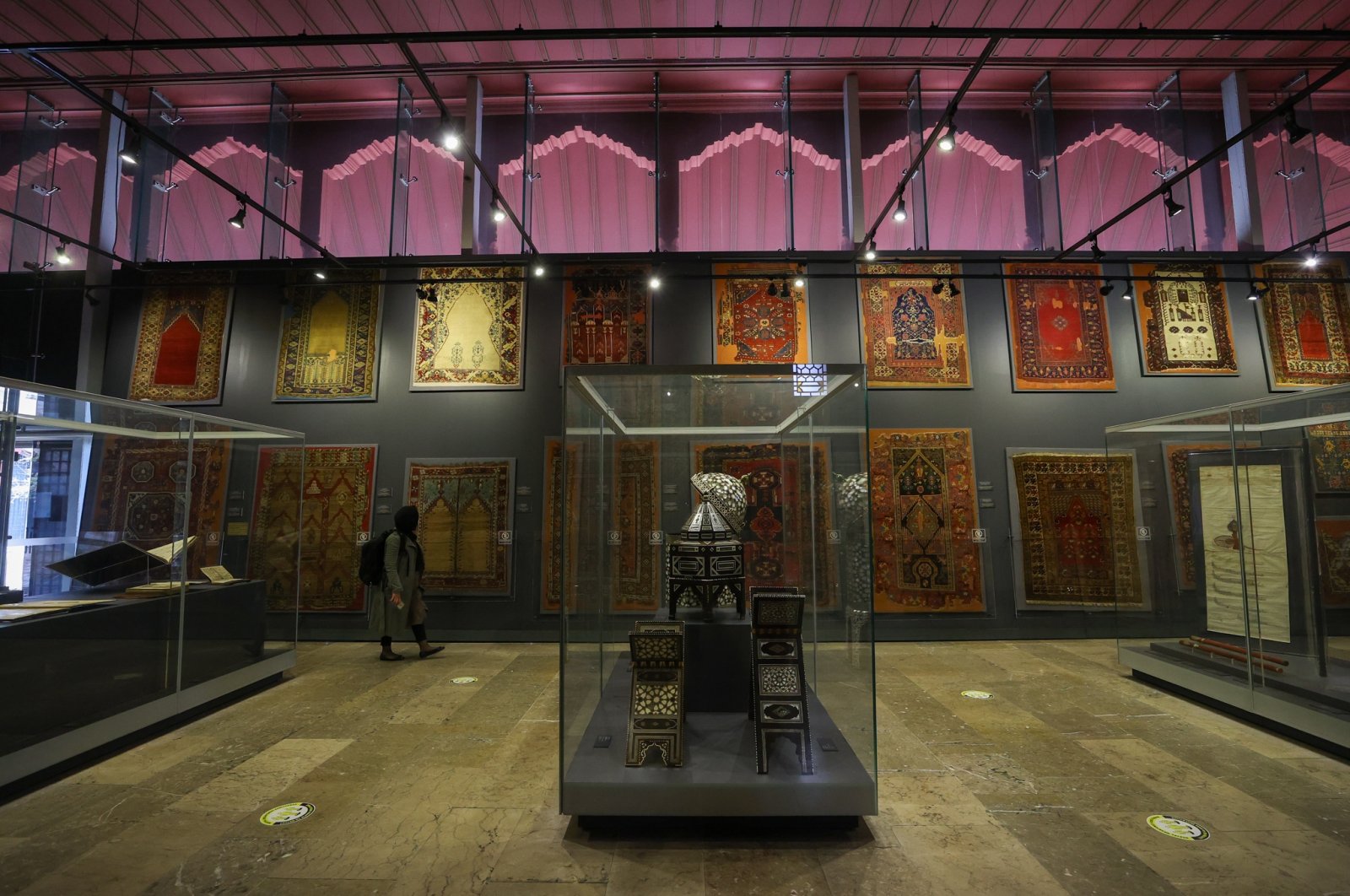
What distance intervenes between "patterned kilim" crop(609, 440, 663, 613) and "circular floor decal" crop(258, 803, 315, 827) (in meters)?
1.70

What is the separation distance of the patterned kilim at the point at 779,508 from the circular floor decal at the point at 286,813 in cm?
253

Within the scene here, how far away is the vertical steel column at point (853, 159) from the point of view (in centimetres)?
630

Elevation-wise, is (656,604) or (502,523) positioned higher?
(502,523)

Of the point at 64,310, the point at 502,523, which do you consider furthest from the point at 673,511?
the point at 64,310

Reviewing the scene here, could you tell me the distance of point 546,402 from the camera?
21.3ft

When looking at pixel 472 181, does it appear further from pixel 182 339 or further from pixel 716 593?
pixel 716 593

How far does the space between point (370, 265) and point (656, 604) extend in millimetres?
5348

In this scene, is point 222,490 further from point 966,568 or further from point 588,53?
point 966,568

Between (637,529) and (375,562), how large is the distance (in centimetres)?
311

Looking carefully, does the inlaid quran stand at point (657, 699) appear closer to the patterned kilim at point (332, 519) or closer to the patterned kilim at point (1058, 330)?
the patterned kilim at point (332, 519)

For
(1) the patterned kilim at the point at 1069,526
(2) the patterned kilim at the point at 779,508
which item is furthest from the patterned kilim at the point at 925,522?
(2) the patterned kilim at the point at 779,508

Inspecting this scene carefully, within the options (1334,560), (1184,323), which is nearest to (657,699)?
(1334,560)

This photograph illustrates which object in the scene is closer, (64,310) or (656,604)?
(656,604)

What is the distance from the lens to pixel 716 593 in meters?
3.24
